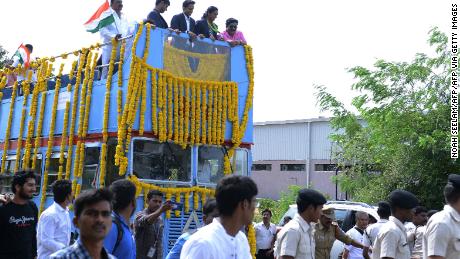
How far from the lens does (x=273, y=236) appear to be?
11.6 m

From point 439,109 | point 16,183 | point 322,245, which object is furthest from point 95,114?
→ point 439,109

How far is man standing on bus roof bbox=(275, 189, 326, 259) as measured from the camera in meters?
5.30

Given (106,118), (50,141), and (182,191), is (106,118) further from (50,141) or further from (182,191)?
(50,141)

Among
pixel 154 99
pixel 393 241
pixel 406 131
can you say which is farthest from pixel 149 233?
pixel 406 131

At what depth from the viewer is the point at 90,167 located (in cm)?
959

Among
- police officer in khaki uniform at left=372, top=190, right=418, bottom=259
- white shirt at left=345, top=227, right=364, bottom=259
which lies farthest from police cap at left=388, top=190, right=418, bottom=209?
white shirt at left=345, top=227, right=364, bottom=259

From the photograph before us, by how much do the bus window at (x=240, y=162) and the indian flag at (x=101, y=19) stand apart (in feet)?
9.60

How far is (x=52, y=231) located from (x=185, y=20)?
4.97 m

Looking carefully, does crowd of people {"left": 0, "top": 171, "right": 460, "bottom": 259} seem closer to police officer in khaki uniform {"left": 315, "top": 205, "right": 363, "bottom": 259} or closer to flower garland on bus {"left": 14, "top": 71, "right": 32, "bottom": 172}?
police officer in khaki uniform {"left": 315, "top": 205, "right": 363, "bottom": 259}

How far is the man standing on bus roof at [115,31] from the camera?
9.76 meters

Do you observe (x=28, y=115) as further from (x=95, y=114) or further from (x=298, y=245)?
(x=298, y=245)

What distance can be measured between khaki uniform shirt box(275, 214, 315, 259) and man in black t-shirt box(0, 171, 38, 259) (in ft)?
8.07

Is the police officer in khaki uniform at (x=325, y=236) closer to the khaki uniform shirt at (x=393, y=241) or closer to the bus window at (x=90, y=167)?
the khaki uniform shirt at (x=393, y=241)

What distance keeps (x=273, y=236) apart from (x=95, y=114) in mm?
4004
